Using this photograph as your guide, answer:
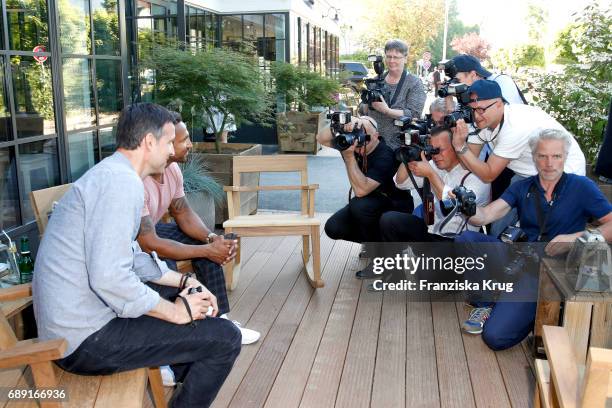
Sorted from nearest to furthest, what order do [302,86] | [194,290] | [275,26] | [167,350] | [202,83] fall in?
[167,350]
[194,290]
[202,83]
[302,86]
[275,26]

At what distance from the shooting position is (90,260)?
64.8 inches

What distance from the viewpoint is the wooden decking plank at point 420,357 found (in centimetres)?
241

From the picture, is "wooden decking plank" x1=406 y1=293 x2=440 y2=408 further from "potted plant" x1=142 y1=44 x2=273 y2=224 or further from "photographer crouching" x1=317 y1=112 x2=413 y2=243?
"potted plant" x1=142 y1=44 x2=273 y2=224

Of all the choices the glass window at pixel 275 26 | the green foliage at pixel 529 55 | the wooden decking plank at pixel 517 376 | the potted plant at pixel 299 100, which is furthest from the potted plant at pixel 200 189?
the green foliage at pixel 529 55

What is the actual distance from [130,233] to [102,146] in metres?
3.03

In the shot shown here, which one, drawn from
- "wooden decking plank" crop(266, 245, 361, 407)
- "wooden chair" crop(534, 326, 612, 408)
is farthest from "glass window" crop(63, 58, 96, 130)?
"wooden chair" crop(534, 326, 612, 408)

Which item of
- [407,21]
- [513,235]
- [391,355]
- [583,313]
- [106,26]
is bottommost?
[391,355]

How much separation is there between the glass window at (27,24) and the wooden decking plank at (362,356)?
2.45m

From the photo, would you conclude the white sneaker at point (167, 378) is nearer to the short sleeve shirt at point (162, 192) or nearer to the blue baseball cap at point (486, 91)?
the short sleeve shirt at point (162, 192)

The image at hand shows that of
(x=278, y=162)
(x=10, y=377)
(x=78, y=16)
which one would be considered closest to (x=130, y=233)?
(x=10, y=377)

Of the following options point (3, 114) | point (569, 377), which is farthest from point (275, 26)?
point (569, 377)

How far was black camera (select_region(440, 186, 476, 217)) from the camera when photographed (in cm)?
293

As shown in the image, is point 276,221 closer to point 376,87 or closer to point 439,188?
point 439,188

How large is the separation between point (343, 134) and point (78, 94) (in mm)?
1901
